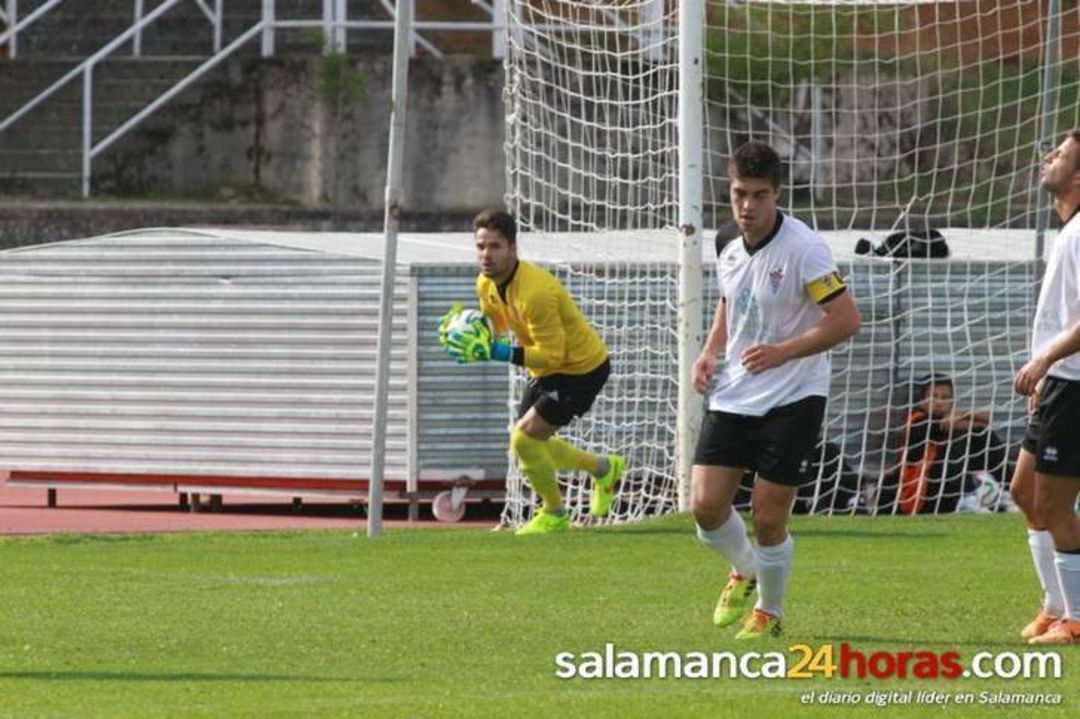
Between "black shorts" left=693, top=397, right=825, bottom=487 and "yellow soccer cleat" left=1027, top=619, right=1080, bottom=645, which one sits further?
"black shorts" left=693, top=397, right=825, bottom=487

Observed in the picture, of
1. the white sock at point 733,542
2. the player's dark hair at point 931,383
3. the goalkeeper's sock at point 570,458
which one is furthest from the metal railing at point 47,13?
the white sock at point 733,542

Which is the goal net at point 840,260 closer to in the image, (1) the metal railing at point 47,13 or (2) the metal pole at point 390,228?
(2) the metal pole at point 390,228

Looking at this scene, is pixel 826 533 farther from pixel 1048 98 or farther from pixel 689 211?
pixel 1048 98

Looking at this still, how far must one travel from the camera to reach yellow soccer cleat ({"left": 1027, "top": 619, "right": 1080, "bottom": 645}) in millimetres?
10055

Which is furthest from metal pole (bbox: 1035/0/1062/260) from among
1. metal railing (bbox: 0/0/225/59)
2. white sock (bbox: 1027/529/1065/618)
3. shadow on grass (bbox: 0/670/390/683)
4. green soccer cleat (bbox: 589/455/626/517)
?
metal railing (bbox: 0/0/225/59)

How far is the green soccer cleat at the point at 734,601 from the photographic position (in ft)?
35.0

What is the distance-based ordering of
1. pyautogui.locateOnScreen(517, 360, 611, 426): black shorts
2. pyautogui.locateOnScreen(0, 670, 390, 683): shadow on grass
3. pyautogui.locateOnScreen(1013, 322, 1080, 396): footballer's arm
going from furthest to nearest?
pyautogui.locateOnScreen(517, 360, 611, 426): black shorts → pyautogui.locateOnScreen(1013, 322, 1080, 396): footballer's arm → pyautogui.locateOnScreen(0, 670, 390, 683): shadow on grass

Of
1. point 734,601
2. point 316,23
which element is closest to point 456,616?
point 734,601

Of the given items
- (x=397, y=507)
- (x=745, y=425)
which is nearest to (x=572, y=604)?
(x=745, y=425)

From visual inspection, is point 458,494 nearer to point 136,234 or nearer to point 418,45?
point 136,234

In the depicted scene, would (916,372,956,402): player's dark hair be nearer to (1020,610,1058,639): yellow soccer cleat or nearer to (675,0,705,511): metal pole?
(675,0,705,511): metal pole

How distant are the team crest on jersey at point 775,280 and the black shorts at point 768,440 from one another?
1.48ft

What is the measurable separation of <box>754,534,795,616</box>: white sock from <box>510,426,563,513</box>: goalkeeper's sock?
5.91 m

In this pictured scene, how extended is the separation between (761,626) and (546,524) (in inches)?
252
